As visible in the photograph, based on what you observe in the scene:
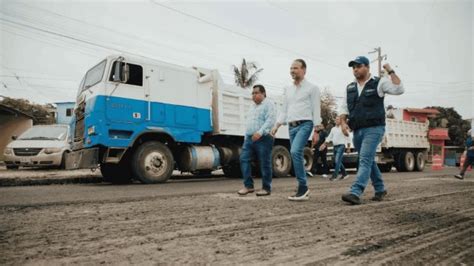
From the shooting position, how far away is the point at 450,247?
2.11m

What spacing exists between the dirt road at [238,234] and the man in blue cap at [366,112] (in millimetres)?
367

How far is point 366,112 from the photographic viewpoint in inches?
160

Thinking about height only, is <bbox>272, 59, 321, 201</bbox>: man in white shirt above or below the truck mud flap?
above

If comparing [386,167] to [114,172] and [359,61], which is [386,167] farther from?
[359,61]

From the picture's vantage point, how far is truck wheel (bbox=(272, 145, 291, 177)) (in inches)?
400

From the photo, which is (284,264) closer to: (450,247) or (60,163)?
(450,247)

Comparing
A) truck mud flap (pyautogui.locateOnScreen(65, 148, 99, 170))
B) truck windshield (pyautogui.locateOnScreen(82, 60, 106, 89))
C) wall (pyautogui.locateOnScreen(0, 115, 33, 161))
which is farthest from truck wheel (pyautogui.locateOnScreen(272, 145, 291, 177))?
wall (pyautogui.locateOnScreen(0, 115, 33, 161))

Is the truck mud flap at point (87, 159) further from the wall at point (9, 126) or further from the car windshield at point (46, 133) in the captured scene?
the wall at point (9, 126)

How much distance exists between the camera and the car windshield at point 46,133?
1096cm

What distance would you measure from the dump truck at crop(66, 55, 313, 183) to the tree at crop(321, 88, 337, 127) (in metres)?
23.0

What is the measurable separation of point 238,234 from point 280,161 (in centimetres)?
812

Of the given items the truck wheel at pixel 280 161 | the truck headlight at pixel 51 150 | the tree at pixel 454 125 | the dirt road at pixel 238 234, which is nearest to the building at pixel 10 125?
the truck headlight at pixel 51 150

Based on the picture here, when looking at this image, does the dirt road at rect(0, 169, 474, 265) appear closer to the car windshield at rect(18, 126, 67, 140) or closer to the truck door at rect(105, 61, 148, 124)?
the truck door at rect(105, 61, 148, 124)

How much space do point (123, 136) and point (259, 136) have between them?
3877 mm
